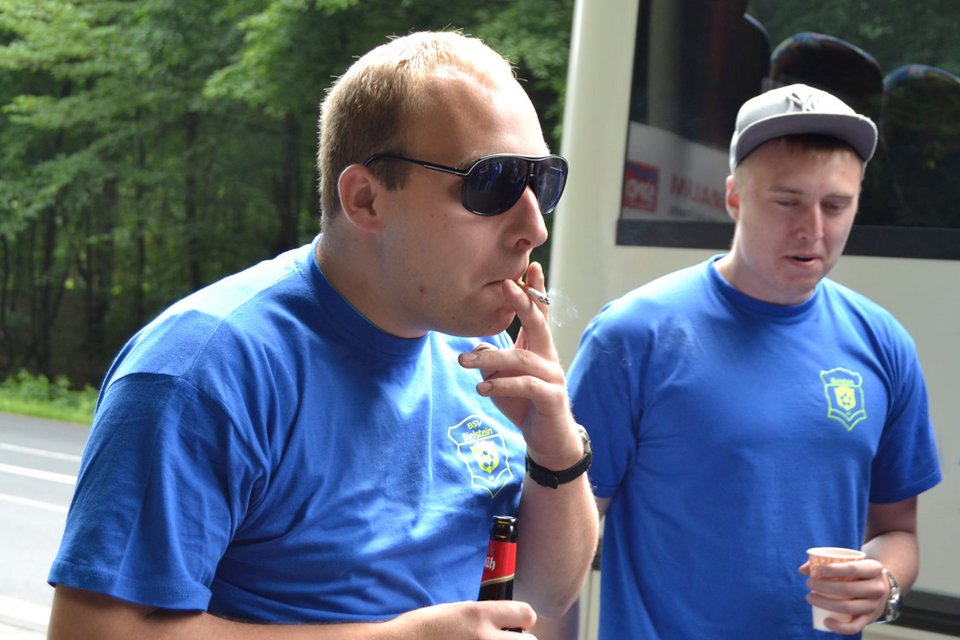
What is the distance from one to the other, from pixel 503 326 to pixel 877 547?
1.40 m

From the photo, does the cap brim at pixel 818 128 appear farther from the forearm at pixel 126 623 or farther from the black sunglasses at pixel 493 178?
the forearm at pixel 126 623

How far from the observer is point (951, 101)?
3.77 m

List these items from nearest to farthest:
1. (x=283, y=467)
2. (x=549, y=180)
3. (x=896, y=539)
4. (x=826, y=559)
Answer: (x=283, y=467), (x=549, y=180), (x=826, y=559), (x=896, y=539)

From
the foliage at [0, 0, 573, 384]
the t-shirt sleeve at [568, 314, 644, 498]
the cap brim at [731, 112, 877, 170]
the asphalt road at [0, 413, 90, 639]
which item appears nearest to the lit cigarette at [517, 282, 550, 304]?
the t-shirt sleeve at [568, 314, 644, 498]

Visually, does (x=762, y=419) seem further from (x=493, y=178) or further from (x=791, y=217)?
(x=493, y=178)

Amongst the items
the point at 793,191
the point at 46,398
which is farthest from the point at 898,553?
the point at 46,398

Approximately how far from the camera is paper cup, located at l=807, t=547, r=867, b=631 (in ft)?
8.13

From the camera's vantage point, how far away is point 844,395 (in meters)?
2.77

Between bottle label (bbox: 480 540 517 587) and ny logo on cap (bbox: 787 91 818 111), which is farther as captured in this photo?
ny logo on cap (bbox: 787 91 818 111)

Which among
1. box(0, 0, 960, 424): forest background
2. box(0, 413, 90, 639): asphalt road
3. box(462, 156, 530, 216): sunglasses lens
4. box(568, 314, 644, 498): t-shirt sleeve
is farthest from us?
box(0, 0, 960, 424): forest background

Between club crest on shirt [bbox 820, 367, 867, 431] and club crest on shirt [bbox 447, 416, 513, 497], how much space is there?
971mm

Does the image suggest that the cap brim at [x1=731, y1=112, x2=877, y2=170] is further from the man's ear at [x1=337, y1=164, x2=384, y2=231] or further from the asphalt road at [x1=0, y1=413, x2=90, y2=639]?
the asphalt road at [x1=0, y1=413, x2=90, y2=639]

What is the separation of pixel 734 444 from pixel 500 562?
910 mm

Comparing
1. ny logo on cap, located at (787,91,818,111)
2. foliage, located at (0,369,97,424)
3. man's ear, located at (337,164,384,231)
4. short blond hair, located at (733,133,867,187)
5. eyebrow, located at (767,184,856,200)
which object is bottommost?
foliage, located at (0,369,97,424)
